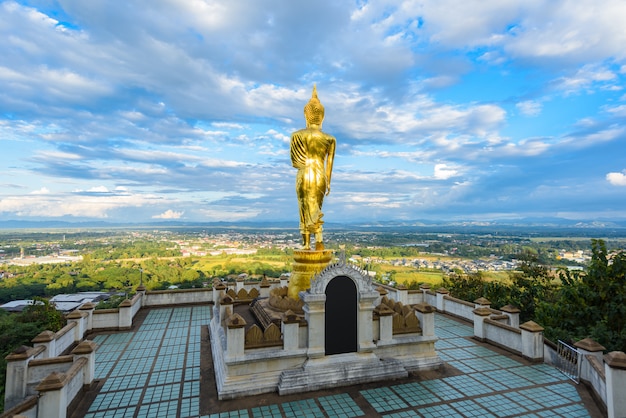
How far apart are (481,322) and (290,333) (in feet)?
24.4

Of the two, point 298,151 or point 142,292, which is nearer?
point 298,151

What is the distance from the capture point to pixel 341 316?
31.1 ft

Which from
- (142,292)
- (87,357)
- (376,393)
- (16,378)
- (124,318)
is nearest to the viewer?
(16,378)

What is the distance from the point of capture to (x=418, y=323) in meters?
10.3

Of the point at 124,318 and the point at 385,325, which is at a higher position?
the point at 385,325

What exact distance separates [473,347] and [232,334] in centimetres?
833

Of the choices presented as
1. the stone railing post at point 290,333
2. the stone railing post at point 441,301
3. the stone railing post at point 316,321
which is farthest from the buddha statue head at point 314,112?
the stone railing post at point 441,301

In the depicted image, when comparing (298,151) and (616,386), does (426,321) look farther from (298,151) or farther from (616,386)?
(298,151)

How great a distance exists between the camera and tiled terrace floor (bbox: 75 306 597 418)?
7.55 metres

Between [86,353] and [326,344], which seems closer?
[86,353]

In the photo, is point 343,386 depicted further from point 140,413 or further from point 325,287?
point 140,413

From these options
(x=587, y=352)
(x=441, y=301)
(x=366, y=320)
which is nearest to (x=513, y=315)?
(x=587, y=352)

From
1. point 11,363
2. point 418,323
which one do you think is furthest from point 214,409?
point 418,323

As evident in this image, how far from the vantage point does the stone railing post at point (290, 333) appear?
8.95 m
